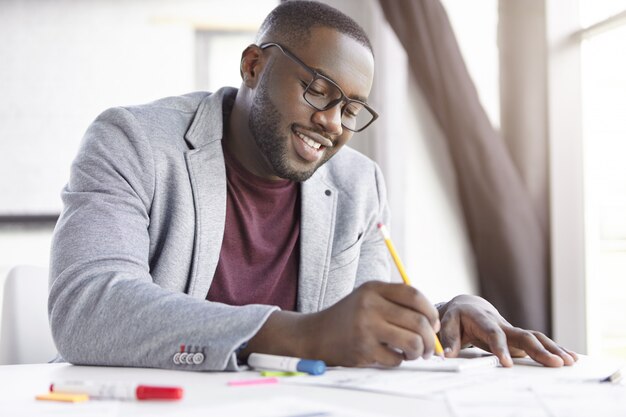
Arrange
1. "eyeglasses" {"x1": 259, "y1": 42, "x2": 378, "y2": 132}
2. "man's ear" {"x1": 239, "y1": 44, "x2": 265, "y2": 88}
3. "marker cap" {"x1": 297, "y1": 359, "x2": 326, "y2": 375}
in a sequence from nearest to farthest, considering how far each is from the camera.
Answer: "marker cap" {"x1": 297, "y1": 359, "x2": 326, "y2": 375} → "eyeglasses" {"x1": 259, "y1": 42, "x2": 378, "y2": 132} → "man's ear" {"x1": 239, "y1": 44, "x2": 265, "y2": 88}

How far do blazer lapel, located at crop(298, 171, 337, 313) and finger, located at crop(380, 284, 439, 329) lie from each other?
796 mm

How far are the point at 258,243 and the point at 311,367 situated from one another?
2.80 feet

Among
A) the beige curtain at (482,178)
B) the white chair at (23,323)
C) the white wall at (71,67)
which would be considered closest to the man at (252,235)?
the white chair at (23,323)

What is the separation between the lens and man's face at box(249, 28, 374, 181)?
1839 millimetres

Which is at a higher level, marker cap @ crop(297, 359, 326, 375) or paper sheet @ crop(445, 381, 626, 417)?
marker cap @ crop(297, 359, 326, 375)

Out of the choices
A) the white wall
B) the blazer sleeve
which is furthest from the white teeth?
the white wall

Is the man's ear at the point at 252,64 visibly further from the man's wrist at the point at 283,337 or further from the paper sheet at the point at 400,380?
the paper sheet at the point at 400,380

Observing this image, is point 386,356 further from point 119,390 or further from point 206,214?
point 206,214

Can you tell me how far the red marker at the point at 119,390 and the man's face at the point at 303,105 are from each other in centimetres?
97

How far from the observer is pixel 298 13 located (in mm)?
1973

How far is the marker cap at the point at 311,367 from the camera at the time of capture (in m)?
1.18

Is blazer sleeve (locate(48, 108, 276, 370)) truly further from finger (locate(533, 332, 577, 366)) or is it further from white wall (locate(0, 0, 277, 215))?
white wall (locate(0, 0, 277, 215))

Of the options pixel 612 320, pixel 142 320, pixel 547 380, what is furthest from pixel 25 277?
pixel 612 320

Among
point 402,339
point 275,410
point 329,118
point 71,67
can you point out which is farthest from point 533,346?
point 71,67
